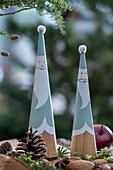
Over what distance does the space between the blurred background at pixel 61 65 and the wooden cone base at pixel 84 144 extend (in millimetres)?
568

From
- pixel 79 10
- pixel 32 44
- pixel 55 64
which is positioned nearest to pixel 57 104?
pixel 55 64

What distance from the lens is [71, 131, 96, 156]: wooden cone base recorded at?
493mm

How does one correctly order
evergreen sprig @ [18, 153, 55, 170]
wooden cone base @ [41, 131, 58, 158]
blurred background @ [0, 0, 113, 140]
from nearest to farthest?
1. evergreen sprig @ [18, 153, 55, 170]
2. wooden cone base @ [41, 131, 58, 158]
3. blurred background @ [0, 0, 113, 140]

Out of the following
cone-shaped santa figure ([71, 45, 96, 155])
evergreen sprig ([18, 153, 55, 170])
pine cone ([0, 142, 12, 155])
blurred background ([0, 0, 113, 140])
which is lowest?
evergreen sprig ([18, 153, 55, 170])

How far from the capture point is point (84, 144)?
496mm

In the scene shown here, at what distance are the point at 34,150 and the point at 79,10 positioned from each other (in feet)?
2.96

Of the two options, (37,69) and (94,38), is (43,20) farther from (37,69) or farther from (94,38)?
(37,69)

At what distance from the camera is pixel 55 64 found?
42.8 inches

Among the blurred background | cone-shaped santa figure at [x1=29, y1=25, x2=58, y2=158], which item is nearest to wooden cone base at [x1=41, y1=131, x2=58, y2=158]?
cone-shaped santa figure at [x1=29, y1=25, x2=58, y2=158]

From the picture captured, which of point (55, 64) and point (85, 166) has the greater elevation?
point (55, 64)

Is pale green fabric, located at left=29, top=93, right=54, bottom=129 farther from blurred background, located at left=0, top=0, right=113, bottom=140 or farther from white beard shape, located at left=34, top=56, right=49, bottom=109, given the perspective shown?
blurred background, located at left=0, top=0, right=113, bottom=140

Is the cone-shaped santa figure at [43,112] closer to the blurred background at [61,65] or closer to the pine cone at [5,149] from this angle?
the pine cone at [5,149]

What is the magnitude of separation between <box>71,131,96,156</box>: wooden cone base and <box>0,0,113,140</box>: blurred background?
57 centimetres

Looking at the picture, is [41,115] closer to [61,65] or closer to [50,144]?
[50,144]
